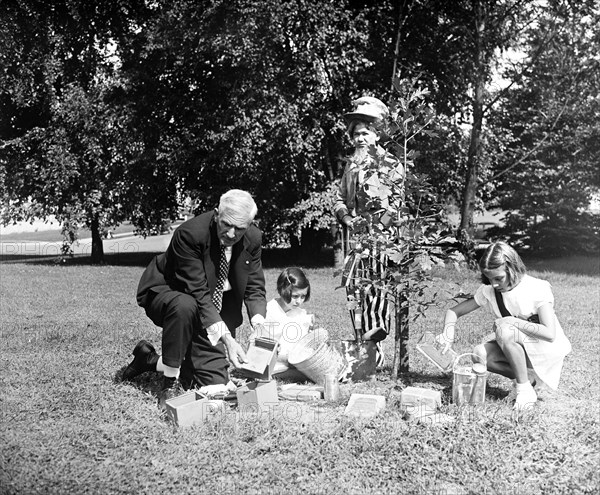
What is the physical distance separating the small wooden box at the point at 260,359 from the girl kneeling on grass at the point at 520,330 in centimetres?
118

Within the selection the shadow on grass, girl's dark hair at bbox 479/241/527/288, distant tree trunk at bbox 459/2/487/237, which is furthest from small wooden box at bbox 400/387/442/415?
the shadow on grass

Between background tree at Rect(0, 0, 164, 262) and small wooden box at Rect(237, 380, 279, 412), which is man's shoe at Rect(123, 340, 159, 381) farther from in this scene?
background tree at Rect(0, 0, 164, 262)

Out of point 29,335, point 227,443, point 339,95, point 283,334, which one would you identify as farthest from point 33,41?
point 227,443

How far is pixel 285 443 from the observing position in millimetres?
3512

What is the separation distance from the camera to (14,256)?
72.9 feet

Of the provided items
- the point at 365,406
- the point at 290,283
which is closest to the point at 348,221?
the point at 290,283

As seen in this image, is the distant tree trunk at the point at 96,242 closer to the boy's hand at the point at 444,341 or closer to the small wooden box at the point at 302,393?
the small wooden box at the point at 302,393

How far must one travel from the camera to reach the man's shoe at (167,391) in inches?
166

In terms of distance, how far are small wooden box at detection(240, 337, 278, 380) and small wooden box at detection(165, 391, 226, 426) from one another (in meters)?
0.31

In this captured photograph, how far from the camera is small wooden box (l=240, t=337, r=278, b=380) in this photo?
4164 millimetres

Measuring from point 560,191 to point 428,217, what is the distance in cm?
1500

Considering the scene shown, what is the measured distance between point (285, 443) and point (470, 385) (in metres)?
1.38

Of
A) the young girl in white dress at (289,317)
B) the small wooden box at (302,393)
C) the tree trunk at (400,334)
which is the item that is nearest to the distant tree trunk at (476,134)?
the young girl in white dress at (289,317)

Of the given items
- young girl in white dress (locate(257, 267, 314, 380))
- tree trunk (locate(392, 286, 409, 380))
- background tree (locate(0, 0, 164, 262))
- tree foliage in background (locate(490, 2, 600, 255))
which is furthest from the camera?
tree foliage in background (locate(490, 2, 600, 255))
